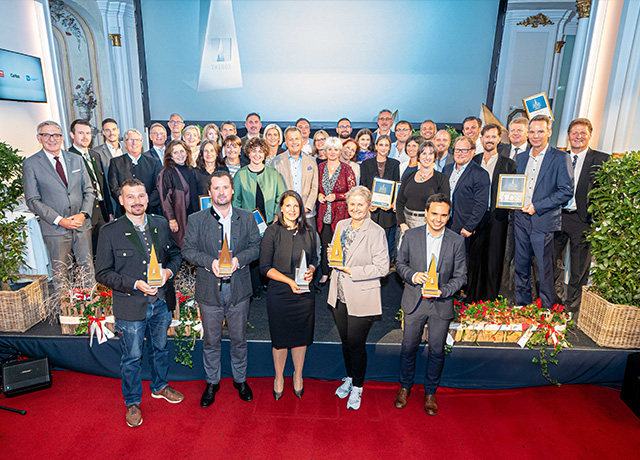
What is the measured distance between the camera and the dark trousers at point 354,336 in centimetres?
279

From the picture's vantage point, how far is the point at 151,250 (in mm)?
2541

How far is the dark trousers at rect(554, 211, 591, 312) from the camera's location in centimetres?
365

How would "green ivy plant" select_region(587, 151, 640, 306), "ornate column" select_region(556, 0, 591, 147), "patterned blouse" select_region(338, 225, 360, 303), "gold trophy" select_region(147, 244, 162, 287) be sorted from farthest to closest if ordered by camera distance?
"ornate column" select_region(556, 0, 591, 147), "green ivy plant" select_region(587, 151, 640, 306), "patterned blouse" select_region(338, 225, 360, 303), "gold trophy" select_region(147, 244, 162, 287)

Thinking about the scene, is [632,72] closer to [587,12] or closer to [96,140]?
[587,12]

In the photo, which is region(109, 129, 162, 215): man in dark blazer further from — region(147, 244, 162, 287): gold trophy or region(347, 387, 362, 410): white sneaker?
region(347, 387, 362, 410): white sneaker

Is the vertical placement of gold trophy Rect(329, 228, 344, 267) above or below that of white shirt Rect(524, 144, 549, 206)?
below

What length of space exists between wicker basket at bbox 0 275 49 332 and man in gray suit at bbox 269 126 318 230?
2.60m

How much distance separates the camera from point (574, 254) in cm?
376

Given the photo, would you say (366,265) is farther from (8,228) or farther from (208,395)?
(8,228)

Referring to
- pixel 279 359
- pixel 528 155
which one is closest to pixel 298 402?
pixel 279 359

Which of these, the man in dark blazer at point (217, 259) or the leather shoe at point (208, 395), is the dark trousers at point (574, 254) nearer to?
the man in dark blazer at point (217, 259)

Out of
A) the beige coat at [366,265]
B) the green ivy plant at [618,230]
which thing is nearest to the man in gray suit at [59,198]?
the beige coat at [366,265]

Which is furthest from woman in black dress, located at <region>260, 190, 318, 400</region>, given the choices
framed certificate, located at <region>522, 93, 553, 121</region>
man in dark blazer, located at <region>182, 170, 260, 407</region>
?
framed certificate, located at <region>522, 93, 553, 121</region>

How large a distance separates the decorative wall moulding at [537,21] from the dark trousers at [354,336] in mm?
9172
